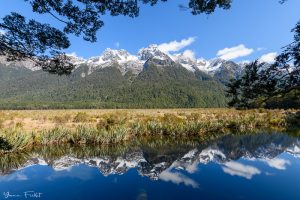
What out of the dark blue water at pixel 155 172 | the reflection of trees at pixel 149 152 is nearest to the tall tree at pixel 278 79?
the dark blue water at pixel 155 172

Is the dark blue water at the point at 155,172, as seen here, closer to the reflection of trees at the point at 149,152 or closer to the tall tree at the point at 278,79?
the reflection of trees at the point at 149,152

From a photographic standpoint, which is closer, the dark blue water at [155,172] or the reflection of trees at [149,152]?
the dark blue water at [155,172]

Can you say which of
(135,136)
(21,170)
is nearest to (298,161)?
(135,136)

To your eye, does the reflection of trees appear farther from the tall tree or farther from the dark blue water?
the tall tree

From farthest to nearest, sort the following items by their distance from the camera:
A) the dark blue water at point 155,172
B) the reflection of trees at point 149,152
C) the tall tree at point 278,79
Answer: the reflection of trees at point 149,152
the dark blue water at point 155,172
the tall tree at point 278,79

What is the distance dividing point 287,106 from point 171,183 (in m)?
62.9

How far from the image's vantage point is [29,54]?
8539 millimetres

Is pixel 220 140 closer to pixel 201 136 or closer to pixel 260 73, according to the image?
pixel 201 136

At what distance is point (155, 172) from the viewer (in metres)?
11.3

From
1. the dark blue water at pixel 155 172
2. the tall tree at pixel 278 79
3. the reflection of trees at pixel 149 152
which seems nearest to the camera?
the tall tree at pixel 278 79

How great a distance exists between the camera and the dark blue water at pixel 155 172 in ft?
28.9

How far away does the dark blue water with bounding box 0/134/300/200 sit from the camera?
28.9ft

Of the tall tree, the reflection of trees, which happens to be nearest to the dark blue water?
the reflection of trees

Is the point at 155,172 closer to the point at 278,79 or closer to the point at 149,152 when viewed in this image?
the point at 149,152
